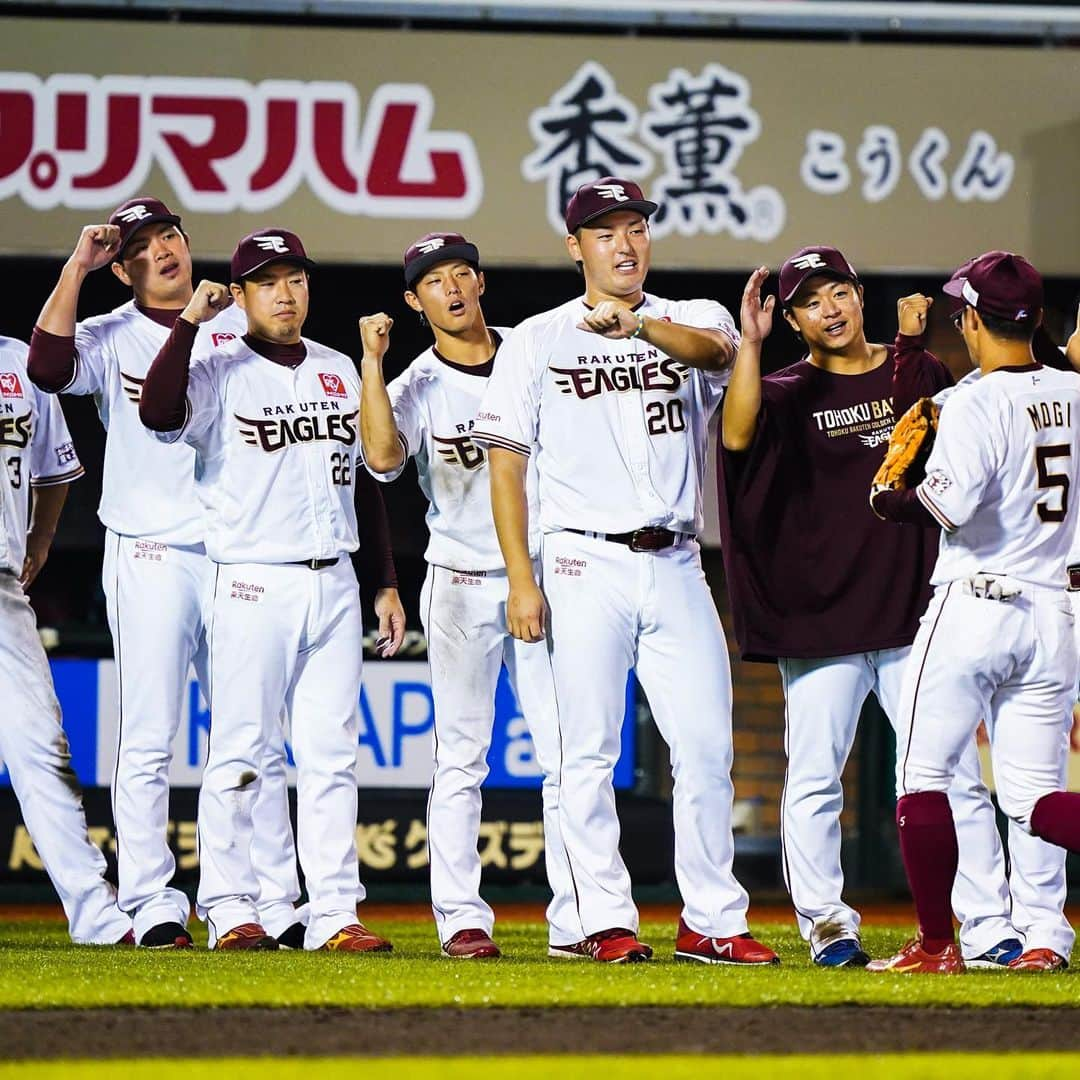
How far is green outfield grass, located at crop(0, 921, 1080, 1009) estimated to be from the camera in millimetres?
3969

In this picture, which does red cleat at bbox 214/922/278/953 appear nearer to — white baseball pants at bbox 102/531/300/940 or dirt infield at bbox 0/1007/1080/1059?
white baseball pants at bbox 102/531/300/940

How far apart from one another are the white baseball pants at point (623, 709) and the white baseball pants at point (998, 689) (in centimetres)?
49

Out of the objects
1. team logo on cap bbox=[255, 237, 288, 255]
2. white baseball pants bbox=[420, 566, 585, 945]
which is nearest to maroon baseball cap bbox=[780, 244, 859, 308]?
white baseball pants bbox=[420, 566, 585, 945]

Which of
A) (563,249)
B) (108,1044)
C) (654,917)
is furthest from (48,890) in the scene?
(108,1044)

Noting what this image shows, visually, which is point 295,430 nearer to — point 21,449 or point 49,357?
point 49,357

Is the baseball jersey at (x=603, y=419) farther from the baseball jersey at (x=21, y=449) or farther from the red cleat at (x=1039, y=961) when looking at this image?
the baseball jersey at (x=21, y=449)

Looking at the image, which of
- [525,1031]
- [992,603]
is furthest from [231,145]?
[525,1031]

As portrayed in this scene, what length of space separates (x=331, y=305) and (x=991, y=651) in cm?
524

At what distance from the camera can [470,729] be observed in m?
5.22

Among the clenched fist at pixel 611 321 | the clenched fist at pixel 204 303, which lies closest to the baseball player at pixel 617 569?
the clenched fist at pixel 611 321

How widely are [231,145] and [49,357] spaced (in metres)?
2.60

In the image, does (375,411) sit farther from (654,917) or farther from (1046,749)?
(654,917)

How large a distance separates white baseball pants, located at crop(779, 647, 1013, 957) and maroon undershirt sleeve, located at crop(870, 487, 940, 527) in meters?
0.52

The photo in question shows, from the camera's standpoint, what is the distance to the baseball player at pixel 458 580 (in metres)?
5.15
